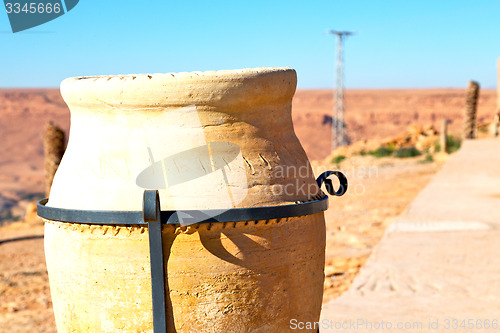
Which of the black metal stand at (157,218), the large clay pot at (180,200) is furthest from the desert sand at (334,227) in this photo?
the black metal stand at (157,218)

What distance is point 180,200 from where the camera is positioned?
7.97 ft

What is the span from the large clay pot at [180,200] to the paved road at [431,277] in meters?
2.43

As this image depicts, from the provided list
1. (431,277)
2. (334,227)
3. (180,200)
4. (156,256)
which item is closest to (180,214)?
(180,200)

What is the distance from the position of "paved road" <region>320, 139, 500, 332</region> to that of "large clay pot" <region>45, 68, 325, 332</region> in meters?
2.43

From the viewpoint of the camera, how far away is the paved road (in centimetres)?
481

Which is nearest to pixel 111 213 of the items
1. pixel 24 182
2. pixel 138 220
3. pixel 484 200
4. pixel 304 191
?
pixel 138 220

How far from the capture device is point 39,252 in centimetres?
1089

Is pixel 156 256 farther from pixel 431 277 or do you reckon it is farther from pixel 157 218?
pixel 431 277

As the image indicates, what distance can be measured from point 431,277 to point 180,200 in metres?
4.26

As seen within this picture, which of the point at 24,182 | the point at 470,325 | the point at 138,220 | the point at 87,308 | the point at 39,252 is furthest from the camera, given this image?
the point at 24,182

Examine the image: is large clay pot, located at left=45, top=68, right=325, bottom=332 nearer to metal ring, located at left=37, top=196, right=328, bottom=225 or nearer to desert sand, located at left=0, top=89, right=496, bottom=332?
metal ring, located at left=37, top=196, right=328, bottom=225

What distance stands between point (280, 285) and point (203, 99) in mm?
920

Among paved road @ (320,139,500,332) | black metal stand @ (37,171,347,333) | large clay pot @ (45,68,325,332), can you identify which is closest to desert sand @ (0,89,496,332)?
paved road @ (320,139,500,332)

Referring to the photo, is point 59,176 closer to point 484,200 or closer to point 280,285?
point 280,285
